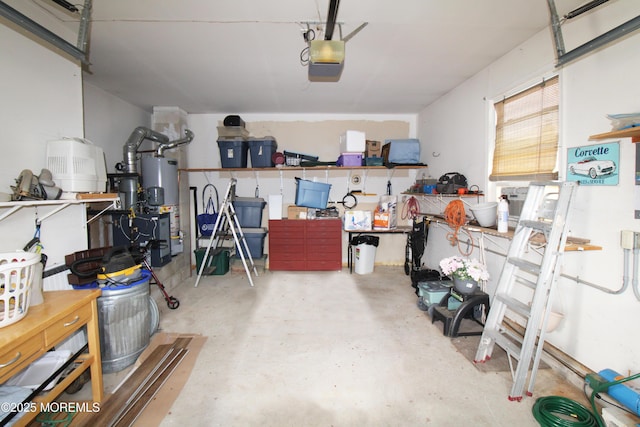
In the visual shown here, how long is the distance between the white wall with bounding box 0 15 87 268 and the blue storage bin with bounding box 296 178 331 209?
9.17 feet

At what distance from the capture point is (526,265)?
1.98 m

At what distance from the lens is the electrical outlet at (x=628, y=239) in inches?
65.9

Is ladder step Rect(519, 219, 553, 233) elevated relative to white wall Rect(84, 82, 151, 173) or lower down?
lower down

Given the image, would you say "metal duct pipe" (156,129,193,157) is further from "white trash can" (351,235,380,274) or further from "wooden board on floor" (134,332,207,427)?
"white trash can" (351,235,380,274)

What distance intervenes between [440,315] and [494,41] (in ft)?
8.74

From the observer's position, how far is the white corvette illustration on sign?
1.83 meters

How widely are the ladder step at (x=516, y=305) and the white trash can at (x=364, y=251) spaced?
237 centimetres

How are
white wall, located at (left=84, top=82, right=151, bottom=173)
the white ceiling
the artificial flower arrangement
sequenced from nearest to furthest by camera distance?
the white ceiling < the artificial flower arrangement < white wall, located at (left=84, top=82, right=151, bottom=173)

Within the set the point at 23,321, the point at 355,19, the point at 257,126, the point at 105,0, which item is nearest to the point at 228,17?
the point at 105,0

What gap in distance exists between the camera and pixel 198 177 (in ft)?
16.1

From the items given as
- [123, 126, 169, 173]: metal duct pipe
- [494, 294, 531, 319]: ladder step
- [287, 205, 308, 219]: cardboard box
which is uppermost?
[123, 126, 169, 173]: metal duct pipe

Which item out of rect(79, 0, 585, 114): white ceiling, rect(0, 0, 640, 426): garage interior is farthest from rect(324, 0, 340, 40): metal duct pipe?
rect(79, 0, 585, 114): white ceiling

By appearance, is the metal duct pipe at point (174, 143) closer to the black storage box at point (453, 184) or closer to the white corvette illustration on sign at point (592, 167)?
the black storage box at point (453, 184)

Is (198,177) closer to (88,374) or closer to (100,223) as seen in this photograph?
(100,223)
